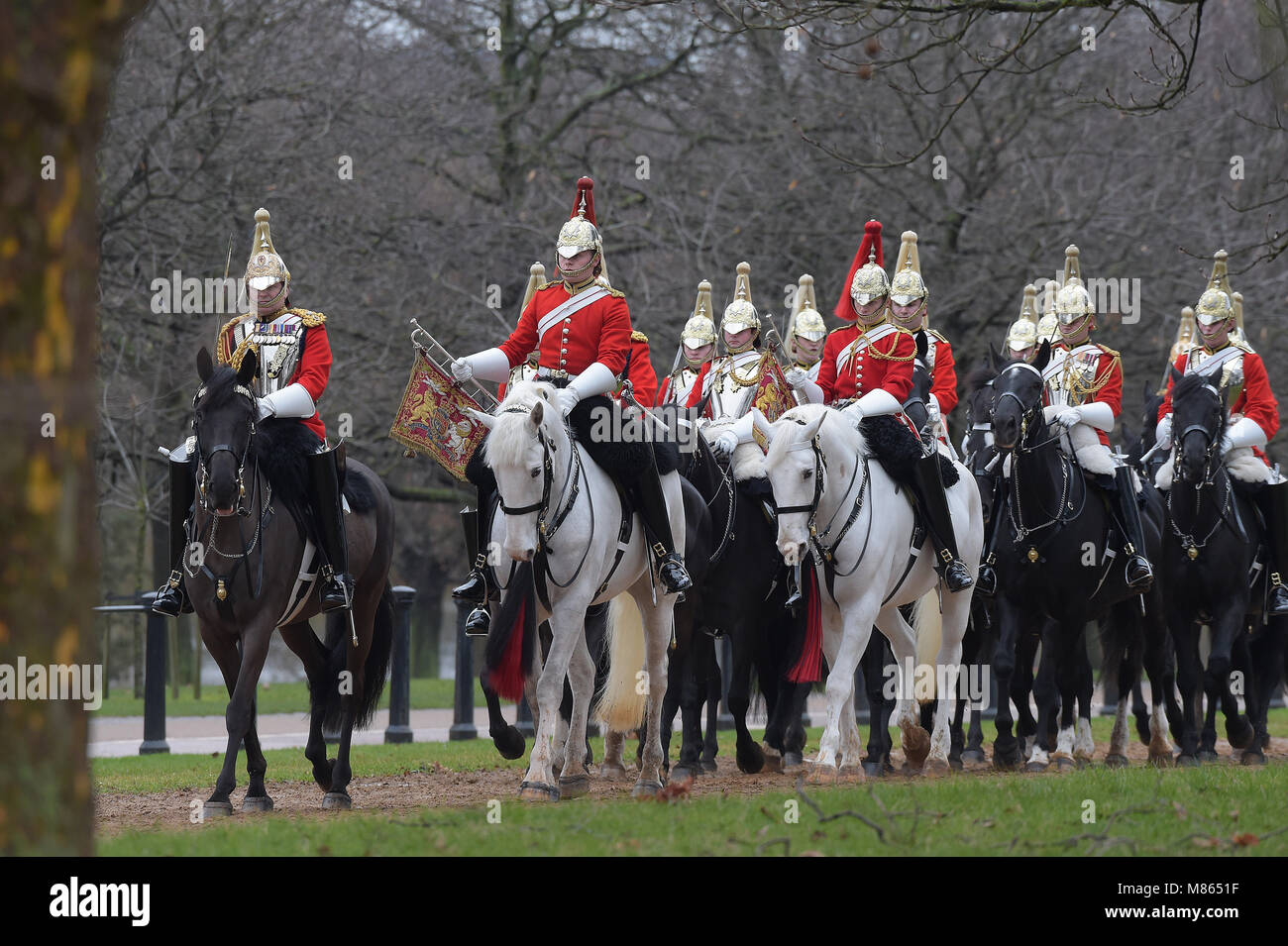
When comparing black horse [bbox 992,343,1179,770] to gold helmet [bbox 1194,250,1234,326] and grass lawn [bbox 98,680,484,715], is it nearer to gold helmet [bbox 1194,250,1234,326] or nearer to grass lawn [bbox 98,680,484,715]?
gold helmet [bbox 1194,250,1234,326]

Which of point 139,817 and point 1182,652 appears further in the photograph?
point 1182,652

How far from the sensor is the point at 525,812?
846cm

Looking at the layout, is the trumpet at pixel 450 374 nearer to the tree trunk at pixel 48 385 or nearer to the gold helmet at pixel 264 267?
the gold helmet at pixel 264 267

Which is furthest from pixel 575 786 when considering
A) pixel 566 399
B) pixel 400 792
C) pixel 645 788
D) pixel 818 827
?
pixel 818 827

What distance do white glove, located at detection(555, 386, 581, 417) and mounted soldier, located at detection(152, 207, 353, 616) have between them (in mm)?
1522

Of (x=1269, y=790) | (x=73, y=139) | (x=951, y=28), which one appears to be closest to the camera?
(x=73, y=139)

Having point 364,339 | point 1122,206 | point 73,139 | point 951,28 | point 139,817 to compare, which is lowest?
point 139,817

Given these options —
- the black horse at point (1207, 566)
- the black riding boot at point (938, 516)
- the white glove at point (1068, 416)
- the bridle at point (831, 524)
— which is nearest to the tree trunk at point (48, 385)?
the bridle at point (831, 524)

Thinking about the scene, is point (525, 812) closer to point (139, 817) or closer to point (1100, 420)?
point (139, 817)

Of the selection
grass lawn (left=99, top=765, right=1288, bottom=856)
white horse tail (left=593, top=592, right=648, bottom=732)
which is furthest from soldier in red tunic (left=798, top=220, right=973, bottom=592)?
grass lawn (left=99, top=765, right=1288, bottom=856)

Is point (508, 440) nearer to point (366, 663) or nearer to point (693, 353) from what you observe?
point (366, 663)

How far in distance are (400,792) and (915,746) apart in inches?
139
